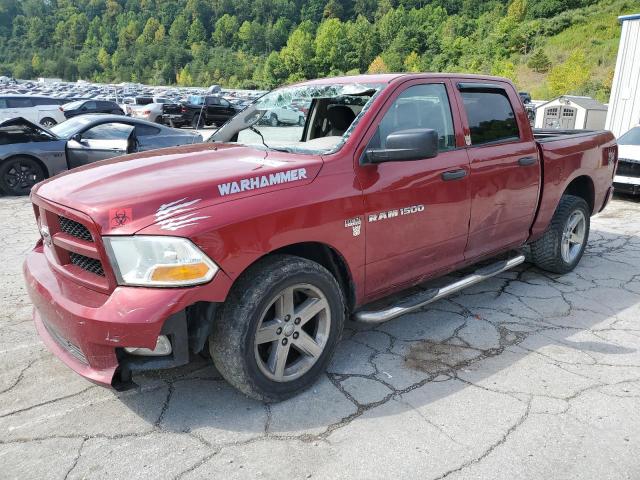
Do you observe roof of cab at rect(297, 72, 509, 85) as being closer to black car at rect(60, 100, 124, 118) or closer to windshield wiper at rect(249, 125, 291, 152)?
windshield wiper at rect(249, 125, 291, 152)

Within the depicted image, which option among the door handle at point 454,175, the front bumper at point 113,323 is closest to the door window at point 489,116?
the door handle at point 454,175

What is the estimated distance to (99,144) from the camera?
906 centimetres

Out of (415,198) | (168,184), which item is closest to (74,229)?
(168,184)

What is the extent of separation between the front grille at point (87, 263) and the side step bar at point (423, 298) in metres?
1.50

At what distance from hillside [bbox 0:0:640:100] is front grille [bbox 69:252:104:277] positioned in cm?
4871

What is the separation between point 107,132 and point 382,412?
27.6ft

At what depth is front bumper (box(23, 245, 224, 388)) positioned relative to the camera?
2.26 metres

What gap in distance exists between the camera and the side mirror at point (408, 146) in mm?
2844

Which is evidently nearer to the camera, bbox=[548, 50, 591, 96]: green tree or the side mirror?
the side mirror

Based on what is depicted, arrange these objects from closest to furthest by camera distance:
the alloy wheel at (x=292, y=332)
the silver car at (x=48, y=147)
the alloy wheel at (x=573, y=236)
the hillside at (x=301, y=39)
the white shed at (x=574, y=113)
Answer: the alloy wheel at (x=292, y=332)
the alloy wheel at (x=573, y=236)
the silver car at (x=48, y=147)
the white shed at (x=574, y=113)
the hillside at (x=301, y=39)

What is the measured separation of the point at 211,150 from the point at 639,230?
6.07 metres

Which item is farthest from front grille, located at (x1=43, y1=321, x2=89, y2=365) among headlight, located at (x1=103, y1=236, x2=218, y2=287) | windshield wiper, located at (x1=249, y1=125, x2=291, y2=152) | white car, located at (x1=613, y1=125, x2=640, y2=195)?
white car, located at (x1=613, y1=125, x2=640, y2=195)

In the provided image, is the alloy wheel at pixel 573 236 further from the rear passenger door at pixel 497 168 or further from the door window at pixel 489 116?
the door window at pixel 489 116

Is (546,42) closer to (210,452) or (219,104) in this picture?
(219,104)
